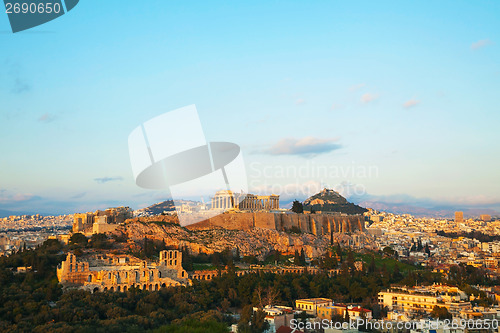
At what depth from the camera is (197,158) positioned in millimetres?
51031

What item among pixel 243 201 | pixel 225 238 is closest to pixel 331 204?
pixel 243 201

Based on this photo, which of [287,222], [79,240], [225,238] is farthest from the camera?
[287,222]

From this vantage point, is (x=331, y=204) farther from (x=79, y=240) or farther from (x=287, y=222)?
(x=79, y=240)

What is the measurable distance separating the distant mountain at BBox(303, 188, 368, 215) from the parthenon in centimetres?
3987

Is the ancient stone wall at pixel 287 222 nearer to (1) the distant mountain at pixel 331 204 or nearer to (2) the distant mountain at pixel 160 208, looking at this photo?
(1) the distant mountain at pixel 331 204

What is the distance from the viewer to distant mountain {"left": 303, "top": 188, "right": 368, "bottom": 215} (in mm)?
125800

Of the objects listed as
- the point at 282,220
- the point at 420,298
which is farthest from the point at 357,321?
the point at 282,220

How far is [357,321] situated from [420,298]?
846cm

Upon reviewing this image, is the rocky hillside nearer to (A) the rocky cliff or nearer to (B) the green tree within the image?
(A) the rocky cliff

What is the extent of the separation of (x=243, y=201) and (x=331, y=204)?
191 ft

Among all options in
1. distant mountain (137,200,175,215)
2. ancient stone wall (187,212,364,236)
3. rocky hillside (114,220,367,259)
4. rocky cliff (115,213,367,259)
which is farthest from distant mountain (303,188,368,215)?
rocky hillside (114,220,367,259)

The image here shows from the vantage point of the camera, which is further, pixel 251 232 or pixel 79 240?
pixel 251 232

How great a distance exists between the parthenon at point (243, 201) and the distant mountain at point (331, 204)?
39871 millimetres

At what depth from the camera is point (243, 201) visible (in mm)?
78375
